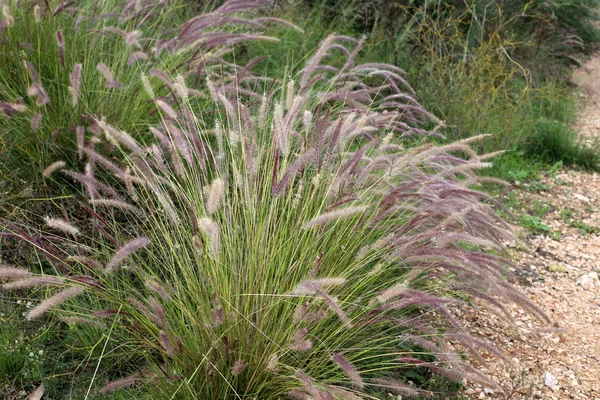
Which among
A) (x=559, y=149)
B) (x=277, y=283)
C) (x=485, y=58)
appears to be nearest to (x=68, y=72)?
(x=277, y=283)

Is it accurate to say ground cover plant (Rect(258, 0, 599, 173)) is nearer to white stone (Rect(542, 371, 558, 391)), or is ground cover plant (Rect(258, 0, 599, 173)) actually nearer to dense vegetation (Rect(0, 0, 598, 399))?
dense vegetation (Rect(0, 0, 598, 399))

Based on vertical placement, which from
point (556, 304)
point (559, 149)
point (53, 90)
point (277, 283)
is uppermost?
point (53, 90)

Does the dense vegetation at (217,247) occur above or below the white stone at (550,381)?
above

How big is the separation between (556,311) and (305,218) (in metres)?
1.93

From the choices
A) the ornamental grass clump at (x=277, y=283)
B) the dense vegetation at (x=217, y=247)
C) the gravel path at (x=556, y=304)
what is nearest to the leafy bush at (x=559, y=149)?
the gravel path at (x=556, y=304)

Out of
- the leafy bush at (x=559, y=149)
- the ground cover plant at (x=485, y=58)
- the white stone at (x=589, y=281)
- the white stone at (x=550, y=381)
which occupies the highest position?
the ground cover plant at (x=485, y=58)

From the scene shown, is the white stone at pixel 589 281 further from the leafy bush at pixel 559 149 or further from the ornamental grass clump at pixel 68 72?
the ornamental grass clump at pixel 68 72

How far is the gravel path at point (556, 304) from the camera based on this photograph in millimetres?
3139

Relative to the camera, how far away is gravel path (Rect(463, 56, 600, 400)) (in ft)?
10.3

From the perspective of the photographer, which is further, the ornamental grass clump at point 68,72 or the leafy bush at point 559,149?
the leafy bush at point 559,149

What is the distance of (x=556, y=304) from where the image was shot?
12.7 ft

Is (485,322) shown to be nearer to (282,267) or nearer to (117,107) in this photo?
(282,267)

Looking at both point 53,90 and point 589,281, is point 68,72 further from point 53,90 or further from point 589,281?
point 589,281

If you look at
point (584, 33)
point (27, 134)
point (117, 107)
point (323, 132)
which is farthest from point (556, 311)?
point (584, 33)
